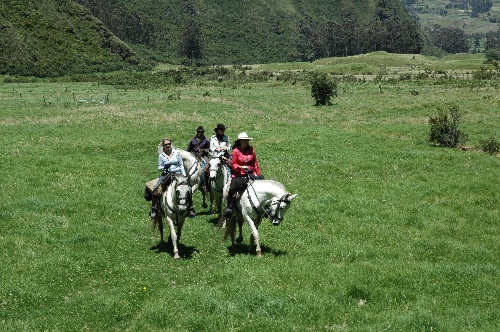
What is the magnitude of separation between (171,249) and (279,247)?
12.5ft

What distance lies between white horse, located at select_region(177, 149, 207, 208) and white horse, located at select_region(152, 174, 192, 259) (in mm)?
2491

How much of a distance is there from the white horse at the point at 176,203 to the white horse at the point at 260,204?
185 cm

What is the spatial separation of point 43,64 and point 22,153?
→ 301 ft

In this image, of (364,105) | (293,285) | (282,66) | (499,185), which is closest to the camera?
(293,285)

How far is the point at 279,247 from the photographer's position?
15.8 meters

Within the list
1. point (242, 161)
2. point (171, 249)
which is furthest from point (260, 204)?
point (171, 249)

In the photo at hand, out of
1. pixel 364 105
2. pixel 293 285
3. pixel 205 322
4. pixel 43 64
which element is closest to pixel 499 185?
pixel 293 285

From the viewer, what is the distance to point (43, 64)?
112 meters

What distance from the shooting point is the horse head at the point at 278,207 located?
545 inches

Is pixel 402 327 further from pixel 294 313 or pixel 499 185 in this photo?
pixel 499 185

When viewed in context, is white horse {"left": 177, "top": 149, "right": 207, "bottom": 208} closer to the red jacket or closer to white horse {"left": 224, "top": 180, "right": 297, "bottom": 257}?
the red jacket

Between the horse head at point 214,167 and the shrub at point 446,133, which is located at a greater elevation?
the horse head at point 214,167

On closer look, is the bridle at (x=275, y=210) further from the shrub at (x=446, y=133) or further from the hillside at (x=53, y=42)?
the hillside at (x=53, y=42)

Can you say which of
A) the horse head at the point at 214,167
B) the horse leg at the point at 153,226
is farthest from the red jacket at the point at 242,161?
the horse leg at the point at 153,226
